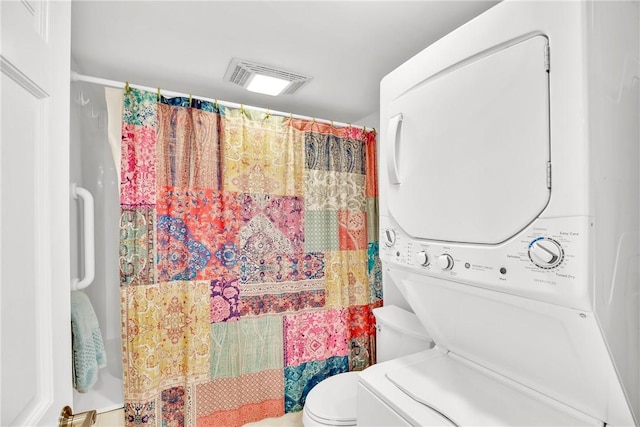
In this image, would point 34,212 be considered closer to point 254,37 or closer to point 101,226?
point 254,37

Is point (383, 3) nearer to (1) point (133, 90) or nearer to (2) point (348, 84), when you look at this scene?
(2) point (348, 84)

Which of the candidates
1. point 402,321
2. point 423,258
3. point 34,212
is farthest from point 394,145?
point 402,321

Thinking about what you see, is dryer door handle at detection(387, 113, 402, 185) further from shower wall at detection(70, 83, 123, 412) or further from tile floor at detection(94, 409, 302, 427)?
shower wall at detection(70, 83, 123, 412)

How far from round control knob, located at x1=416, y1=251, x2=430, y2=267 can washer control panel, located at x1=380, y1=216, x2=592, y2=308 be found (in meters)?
0.01

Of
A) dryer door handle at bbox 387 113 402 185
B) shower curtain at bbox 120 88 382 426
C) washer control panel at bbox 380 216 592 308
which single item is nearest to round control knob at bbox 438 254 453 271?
washer control panel at bbox 380 216 592 308

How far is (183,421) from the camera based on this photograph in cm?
192

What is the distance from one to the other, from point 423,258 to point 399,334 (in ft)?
3.62

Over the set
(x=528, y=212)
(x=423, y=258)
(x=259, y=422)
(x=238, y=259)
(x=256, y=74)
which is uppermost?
(x=256, y=74)

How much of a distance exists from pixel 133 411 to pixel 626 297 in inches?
89.6

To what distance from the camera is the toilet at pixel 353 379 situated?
1687 mm

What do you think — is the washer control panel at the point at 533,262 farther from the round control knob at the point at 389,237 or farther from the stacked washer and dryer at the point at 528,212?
the round control knob at the point at 389,237

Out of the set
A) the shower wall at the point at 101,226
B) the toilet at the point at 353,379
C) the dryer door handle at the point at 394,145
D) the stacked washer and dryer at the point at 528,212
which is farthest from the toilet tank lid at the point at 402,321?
the shower wall at the point at 101,226

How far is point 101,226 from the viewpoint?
253 cm

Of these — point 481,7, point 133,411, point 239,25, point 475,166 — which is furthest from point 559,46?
point 133,411
